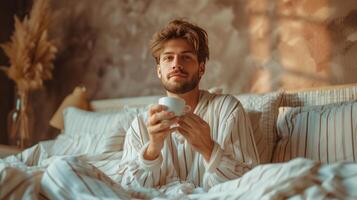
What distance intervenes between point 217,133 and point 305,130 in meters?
0.38

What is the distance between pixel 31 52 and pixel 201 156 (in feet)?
6.25

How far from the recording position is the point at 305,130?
1691mm

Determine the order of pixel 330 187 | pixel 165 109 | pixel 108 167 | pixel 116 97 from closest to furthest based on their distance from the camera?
pixel 330 187, pixel 165 109, pixel 108 167, pixel 116 97

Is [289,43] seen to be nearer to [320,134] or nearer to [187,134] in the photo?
[320,134]

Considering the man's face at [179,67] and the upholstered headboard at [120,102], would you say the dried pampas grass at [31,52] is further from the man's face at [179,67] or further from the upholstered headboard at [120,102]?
the man's face at [179,67]

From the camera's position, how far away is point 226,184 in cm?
103

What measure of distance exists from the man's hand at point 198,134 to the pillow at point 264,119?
0.40 metres

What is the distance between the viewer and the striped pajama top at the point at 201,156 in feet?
4.43

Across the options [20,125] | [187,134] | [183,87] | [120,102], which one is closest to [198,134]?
[187,134]

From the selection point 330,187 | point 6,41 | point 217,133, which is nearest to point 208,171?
point 217,133

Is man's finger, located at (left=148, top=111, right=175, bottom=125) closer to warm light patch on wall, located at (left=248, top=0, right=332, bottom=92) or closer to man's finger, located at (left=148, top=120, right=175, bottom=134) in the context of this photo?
man's finger, located at (left=148, top=120, right=175, bottom=134)

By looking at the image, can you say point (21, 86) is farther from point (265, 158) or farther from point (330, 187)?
point (330, 187)

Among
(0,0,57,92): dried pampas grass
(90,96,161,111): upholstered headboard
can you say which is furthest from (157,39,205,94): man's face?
(0,0,57,92): dried pampas grass

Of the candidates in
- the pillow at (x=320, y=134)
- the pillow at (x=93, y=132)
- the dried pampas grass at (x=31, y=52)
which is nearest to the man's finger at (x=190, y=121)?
the pillow at (x=320, y=134)
